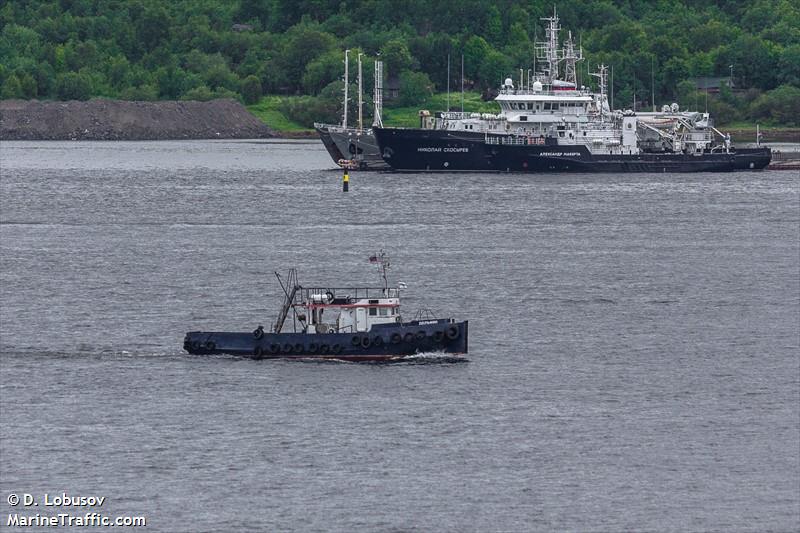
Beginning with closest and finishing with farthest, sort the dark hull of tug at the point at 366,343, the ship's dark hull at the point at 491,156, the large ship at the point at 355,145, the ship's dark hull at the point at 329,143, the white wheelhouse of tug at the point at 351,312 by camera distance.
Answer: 1. the dark hull of tug at the point at 366,343
2. the white wheelhouse of tug at the point at 351,312
3. the ship's dark hull at the point at 491,156
4. the ship's dark hull at the point at 329,143
5. the large ship at the point at 355,145

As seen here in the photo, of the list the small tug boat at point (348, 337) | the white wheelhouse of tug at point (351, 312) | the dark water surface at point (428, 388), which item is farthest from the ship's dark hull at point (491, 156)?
the small tug boat at point (348, 337)

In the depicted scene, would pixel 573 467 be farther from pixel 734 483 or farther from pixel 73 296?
pixel 73 296

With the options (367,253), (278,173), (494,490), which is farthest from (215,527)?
(278,173)

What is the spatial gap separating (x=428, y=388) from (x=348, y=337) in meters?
5.64

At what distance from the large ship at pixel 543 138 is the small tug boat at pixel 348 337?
101947 mm

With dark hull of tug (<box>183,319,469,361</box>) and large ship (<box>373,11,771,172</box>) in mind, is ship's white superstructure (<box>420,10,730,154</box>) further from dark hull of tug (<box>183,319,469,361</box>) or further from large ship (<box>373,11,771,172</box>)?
dark hull of tug (<box>183,319,469,361</box>)

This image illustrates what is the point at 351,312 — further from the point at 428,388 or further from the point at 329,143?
→ the point at 329,143

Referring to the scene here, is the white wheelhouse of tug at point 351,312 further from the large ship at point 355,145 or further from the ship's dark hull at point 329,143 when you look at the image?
the large ship at point 355,145

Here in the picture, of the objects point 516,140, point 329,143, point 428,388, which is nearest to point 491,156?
point 516,140

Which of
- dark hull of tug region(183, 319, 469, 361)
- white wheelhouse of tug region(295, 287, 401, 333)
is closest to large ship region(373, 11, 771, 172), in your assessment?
white wheelhouse of tug region(295, 287, 401, 333)

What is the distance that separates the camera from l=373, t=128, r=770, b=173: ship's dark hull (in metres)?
177

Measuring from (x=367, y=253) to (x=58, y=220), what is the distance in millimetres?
34617

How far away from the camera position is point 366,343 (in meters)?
72.6

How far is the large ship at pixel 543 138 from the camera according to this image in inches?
6954
